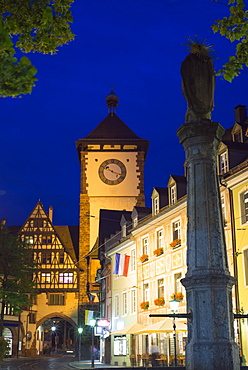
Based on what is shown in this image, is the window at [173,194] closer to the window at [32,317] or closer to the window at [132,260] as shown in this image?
the window at [132,260]

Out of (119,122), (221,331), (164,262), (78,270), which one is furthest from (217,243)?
(119,122)

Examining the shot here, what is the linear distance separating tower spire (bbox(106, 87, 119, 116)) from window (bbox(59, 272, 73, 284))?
68.2 ft

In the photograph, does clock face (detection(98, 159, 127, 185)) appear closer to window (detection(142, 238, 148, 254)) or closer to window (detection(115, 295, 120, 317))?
window (detection(115, 295, 120, 317))

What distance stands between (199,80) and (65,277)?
2039 inches

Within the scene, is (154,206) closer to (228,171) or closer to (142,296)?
(142,296)

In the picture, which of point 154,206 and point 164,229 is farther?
point 154,206

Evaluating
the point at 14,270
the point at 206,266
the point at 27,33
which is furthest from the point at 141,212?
the point at 27,33

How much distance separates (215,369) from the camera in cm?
888

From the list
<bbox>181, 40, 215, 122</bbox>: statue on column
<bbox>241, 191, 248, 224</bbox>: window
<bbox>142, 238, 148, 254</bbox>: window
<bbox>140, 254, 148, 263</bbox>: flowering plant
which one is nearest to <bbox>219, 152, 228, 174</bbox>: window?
<bbox>241, 191, 248, 224</bbox>: window

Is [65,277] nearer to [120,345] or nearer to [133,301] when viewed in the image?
[120,345]

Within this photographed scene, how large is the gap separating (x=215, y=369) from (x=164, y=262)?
2032 centimetres

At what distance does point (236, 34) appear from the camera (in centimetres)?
842

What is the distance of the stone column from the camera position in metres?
9.05

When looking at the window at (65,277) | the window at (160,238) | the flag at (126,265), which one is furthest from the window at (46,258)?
the window at (160,238)
